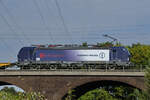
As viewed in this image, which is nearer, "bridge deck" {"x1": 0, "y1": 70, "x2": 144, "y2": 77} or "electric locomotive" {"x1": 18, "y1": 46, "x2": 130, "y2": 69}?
"bridge deck" {"x1": 0, "y1": 70, "x2": 144, "y2": 77}

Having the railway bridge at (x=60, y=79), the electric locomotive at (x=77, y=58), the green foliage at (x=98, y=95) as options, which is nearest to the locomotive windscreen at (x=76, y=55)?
the electric locomotive at (x=77, y=58)

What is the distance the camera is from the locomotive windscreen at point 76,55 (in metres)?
53.3

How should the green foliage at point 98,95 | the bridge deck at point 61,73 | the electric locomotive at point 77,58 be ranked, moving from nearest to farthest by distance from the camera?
the bridge deck at point 61,73
the electric locomotive at point 77,58
the green foliage at point 98,95

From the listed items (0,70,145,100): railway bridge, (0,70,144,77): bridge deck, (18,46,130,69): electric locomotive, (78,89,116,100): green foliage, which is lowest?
(78,89,116,100): green foliage

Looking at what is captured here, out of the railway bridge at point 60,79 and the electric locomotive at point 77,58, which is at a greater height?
the electric locomotive at point 77,58

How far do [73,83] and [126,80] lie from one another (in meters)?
7.81

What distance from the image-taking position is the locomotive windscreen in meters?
53.3

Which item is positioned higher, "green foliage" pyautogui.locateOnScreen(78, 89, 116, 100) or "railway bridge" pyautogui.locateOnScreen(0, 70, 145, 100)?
"railway bridge" pyautogui.locateOnScreen(0, 70, 145, 100)

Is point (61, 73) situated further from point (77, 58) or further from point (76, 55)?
point (76, 55)

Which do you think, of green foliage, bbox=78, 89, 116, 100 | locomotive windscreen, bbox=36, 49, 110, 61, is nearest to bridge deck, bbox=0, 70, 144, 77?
locomotive windscreen, bbox=36, 49, 110, 61

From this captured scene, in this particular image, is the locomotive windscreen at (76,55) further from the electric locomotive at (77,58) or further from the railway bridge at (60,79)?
the railway bridge at (60,79)

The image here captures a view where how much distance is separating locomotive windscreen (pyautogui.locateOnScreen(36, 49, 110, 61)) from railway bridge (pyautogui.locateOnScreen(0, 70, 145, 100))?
5.59 m

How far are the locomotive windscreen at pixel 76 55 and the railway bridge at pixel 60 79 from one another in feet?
18.3

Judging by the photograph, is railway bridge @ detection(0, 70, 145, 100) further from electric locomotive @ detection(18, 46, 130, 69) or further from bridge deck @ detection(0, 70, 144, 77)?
electric locomotive @ detection(18, 46, 130, 69)
